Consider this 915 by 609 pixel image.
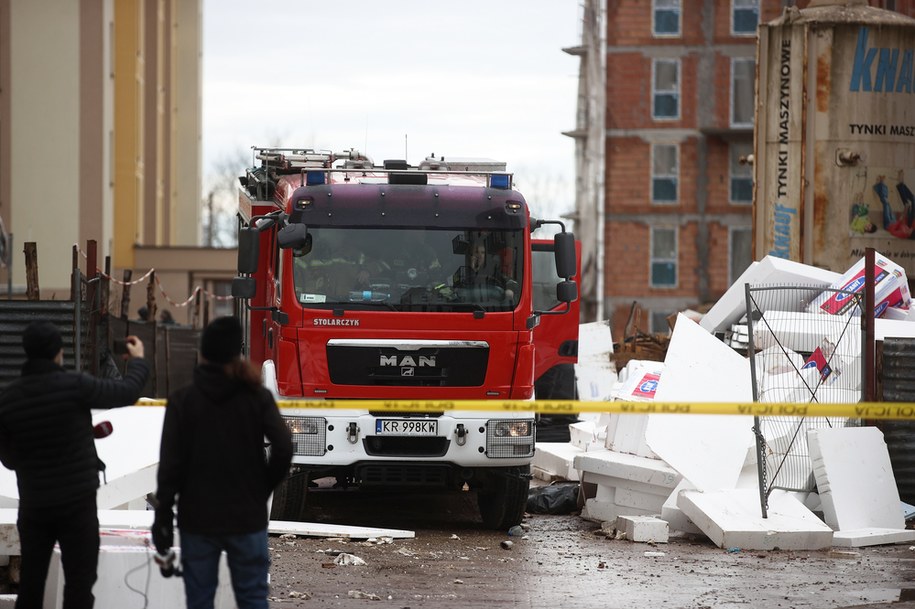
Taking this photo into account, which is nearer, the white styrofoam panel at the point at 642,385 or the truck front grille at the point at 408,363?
the truck front grille at the point at 408,363

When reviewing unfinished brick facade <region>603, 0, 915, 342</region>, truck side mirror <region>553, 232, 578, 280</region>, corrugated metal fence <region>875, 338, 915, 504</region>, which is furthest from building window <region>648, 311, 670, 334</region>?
truck side mirror <region>553, 232, 578, 280</region>

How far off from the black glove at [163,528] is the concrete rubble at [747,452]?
614 cm

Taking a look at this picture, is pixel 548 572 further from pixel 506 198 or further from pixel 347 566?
pixel 506 198

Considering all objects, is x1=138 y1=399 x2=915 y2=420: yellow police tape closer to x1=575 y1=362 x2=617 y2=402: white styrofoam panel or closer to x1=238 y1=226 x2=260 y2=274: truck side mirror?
x1=238 y1=226 x2=260 y2=274: truck side mirror

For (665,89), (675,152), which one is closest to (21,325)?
(675,152)

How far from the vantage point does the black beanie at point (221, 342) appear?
6.36 metres

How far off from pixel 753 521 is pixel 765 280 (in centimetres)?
589

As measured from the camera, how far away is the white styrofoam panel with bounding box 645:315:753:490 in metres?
12.3

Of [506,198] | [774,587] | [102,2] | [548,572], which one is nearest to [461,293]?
[506,198]

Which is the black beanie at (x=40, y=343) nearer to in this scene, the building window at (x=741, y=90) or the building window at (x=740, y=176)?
the building window at (x=741, y=90)

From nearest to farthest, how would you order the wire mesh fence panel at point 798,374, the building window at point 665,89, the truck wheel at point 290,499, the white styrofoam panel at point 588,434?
the truck wheel at point 290,499, the wire mesh fence panel at point 798,374, the white styrofoam panel at point 588,434, the building window at point 665,89

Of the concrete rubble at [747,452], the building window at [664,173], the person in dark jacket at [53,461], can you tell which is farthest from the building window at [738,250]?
the person in dark jacket at [53,461]

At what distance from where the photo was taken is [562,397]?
727 inches

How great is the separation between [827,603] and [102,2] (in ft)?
121
